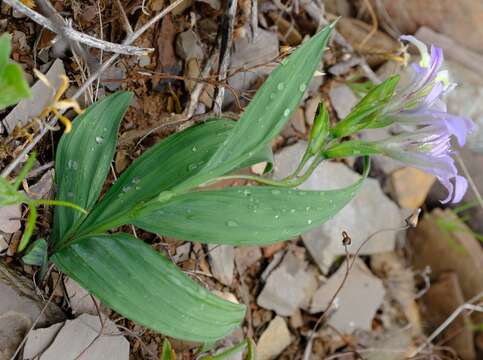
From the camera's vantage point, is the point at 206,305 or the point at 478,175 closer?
the point at 206,305

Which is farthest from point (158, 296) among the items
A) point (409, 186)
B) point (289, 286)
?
point (409, 186)

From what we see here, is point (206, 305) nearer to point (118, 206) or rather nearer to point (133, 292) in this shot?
point (133, 292)

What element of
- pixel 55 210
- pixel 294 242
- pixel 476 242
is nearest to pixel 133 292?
pixel 55 210

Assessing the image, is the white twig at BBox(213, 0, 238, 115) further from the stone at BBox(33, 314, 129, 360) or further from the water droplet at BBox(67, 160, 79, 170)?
the stone at BBox(33, 314, 129, 360)

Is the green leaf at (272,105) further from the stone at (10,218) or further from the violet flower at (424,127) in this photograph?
the stone at (10,218)

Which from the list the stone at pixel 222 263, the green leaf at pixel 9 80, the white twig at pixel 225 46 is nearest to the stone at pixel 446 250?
the stone at pixel 222 263

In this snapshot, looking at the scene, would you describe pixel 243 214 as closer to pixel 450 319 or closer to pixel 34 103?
pixel 34 103
